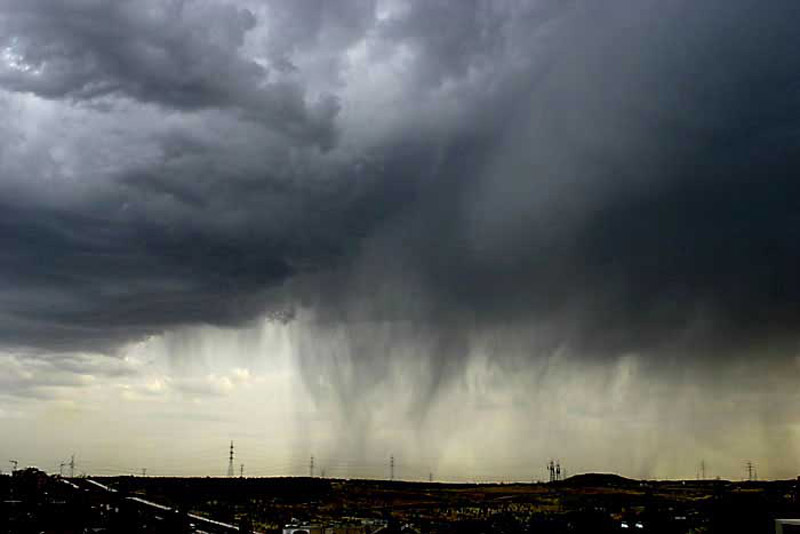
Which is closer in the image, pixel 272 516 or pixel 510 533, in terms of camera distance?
pixel 510 533

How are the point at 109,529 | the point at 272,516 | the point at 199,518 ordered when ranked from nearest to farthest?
the point at 109,529
the point at 199,518
the point at 272,516

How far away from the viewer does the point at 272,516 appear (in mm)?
186625

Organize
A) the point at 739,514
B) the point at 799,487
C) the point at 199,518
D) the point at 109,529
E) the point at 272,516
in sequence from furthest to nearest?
the point at 272,516, the point at 199,518, the point at 799,487, the point at 739,514, the point at 109,529

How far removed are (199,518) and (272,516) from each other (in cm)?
1890

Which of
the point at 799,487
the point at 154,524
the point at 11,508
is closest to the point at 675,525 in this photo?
the point at 799,487

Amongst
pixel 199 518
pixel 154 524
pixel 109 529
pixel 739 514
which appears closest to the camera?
pixel 109 529

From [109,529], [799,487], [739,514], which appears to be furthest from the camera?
[799,487]

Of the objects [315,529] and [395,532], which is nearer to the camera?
[395,532]

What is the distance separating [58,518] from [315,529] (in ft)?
127

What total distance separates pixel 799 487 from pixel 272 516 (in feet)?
330

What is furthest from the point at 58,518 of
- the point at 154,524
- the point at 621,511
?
the point at 621,511

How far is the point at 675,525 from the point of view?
137 meters

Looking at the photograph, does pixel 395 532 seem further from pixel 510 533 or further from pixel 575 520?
pixel 575 520

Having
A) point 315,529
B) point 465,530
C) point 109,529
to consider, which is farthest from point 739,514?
point 109,529
